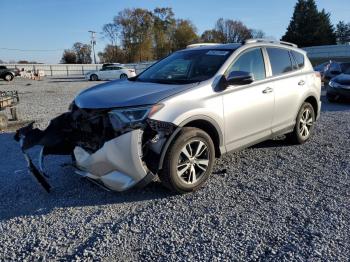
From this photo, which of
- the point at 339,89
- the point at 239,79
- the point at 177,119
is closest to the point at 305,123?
the point at 239,79

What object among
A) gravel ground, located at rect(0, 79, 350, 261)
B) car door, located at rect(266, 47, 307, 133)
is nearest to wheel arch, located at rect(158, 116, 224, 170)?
gravel ground, located at rect(0, 79, 350, 261)

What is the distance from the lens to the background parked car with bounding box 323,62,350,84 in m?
18.2

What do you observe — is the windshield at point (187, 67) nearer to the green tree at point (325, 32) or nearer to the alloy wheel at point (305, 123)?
the alloy wheel at point (305, 123)

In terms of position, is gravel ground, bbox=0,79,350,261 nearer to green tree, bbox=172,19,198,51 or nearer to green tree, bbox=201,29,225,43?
green tree, bbox=172,19,198,51

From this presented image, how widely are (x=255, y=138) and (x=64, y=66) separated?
5808 centimetres

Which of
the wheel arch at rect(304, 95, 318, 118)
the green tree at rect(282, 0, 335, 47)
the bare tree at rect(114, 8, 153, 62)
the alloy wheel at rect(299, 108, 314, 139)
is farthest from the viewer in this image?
the bare tree at rect(114, 8, 153, 62)

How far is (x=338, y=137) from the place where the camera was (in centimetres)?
761

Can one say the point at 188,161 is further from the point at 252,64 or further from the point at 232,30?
the point at 232,30

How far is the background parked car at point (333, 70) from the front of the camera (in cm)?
1825

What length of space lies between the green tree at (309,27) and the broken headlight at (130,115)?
71844 millimetres

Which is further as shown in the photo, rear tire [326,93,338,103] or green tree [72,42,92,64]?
green tree [72,42,92,64]

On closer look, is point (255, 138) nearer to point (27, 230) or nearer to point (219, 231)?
point (219, 231)

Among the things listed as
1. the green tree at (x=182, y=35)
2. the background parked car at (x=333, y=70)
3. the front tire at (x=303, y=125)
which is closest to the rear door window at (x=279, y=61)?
the front tire at (x=303, y=125)

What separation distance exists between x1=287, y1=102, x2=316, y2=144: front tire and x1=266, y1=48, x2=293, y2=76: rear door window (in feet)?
2.60
